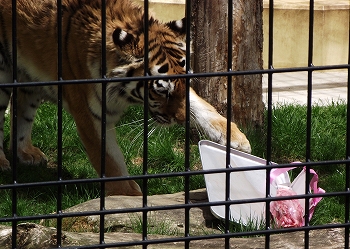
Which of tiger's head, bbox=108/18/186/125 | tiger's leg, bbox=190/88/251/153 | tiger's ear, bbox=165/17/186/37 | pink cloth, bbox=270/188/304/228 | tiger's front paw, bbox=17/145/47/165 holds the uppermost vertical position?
tiger's ear, bbox=165/17/186/37

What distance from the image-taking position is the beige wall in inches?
370

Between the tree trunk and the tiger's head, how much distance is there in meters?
0.65

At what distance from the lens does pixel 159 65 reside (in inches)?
204

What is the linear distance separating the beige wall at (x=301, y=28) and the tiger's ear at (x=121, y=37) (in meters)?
4.37

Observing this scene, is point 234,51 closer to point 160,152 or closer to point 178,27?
point 178,27

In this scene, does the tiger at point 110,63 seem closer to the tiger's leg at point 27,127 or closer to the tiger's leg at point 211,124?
the tiger's leg at point 211,124

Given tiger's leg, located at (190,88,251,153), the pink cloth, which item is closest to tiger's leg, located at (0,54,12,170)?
tiger's leg, located at (190,88,251,153)

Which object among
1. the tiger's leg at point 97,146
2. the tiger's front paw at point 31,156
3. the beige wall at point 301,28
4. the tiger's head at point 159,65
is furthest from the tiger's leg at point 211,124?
the beige wall at point 301,28

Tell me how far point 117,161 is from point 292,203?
1399mm

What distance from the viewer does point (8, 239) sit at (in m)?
3.29

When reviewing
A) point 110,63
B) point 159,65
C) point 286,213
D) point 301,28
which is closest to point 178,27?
point 159,65

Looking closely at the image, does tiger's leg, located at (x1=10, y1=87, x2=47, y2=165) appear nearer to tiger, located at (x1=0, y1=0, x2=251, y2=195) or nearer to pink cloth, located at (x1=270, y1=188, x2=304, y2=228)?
tiger, located at (x1=0, y1=0, x2=251, y2=195)

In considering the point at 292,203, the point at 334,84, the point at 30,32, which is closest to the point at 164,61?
the point at 30,32

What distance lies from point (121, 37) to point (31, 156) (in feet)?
4.81
